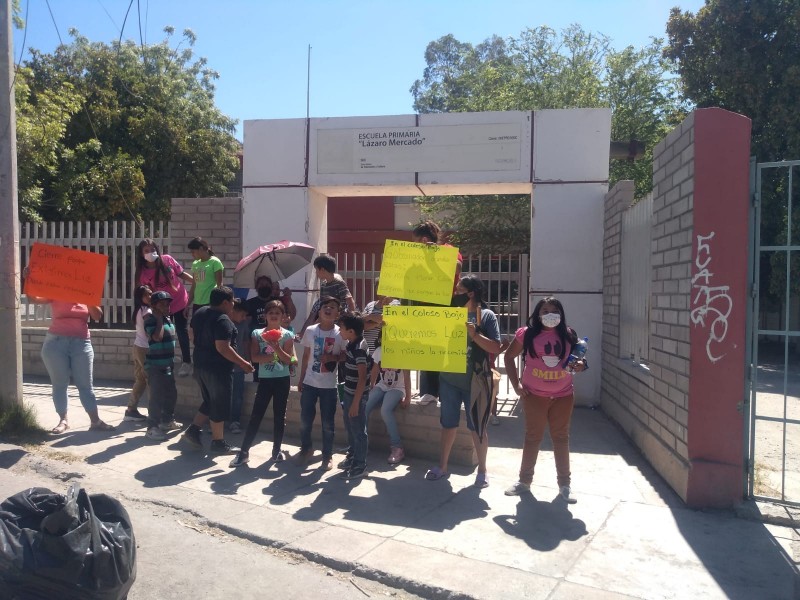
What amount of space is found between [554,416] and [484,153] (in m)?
4.25

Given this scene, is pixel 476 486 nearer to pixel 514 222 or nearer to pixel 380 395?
pixel 380 395

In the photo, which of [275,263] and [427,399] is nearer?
[427,399]

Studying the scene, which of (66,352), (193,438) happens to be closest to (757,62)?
(193,438)

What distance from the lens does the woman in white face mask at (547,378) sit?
513cm

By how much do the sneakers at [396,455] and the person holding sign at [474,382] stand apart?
677mm

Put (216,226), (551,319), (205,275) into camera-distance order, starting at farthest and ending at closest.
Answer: (216,226) → (205,275) → (551,319)

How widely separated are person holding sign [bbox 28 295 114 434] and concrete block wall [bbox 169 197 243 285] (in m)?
2.53

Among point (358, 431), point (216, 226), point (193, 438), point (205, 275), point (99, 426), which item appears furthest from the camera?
point (216, 226)

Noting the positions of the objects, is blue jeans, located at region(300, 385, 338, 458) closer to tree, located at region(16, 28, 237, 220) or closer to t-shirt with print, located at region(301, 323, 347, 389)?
t-shirt with print, located at region(301, 323, 347, 389)

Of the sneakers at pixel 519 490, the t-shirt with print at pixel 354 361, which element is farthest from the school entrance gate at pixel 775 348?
the t-shirt with print at pixel 354 361

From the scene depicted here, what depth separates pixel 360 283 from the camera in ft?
31.3

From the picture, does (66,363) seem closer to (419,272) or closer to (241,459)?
(241,459)

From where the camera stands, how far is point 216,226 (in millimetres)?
9391

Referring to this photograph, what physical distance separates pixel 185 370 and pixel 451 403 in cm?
373
